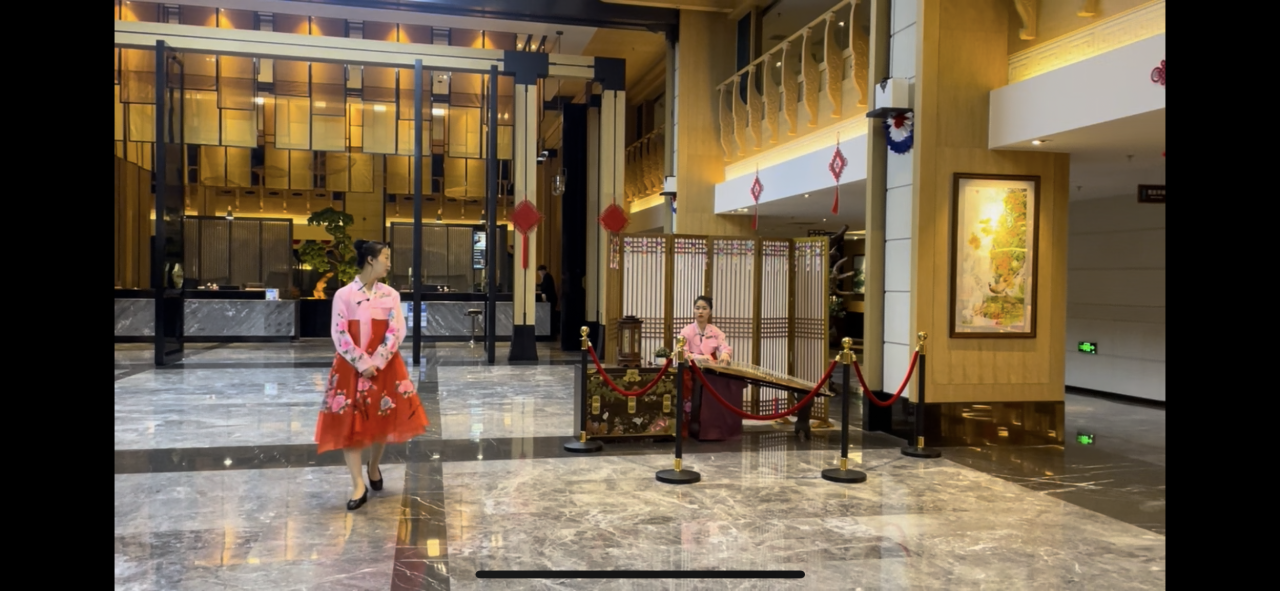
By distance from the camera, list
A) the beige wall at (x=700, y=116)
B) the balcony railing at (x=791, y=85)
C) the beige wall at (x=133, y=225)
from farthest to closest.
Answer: the beige wall at (x=133, y=225), the beige wall at (x=700, y=116), the balcony railing at (x=791, y=85)

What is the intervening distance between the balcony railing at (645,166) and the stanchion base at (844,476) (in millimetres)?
9693

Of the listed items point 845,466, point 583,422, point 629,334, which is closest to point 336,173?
point 629,334

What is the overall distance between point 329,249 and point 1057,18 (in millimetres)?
13065

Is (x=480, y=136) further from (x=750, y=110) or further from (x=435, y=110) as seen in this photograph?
(x=750, y=110)

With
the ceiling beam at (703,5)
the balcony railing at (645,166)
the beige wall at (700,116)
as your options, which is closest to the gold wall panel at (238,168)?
the balcony railing at (645,166)

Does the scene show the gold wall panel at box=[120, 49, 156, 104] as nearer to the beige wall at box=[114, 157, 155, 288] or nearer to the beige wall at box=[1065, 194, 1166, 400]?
the beige wall at box=[114, 157, 155, 288]

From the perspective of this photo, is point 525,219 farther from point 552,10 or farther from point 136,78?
point 136,78

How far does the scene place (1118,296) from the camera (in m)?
9.51

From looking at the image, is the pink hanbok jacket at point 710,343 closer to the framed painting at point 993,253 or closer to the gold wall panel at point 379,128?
the framed painting at point 993,253

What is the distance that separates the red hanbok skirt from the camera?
174 inches

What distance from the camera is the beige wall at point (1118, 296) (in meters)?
9.02

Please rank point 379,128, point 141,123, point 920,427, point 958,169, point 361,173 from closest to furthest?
point 920,427, point 958,169, point 141,123, point 379,128, point 361,173
